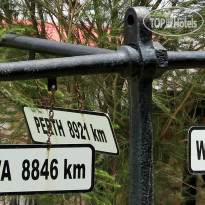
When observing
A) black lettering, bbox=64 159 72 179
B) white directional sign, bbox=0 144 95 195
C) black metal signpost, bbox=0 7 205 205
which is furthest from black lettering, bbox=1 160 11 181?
black metal signpost, bbox=0 7 205 205

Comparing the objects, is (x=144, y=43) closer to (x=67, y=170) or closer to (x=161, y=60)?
(x=161, y=60)

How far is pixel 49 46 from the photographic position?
206 centimetres

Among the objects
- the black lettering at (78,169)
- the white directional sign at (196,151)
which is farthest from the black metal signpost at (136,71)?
the white directional sign at (196,151)

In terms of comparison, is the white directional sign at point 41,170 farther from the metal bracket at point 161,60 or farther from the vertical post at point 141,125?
the metal bracket at point 161,60

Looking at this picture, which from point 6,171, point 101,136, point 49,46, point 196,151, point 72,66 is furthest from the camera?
point 101,136

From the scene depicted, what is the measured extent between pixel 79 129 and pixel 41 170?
2.00ft

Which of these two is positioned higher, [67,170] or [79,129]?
[79,129]

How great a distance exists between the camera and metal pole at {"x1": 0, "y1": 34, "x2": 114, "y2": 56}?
6.02 ft

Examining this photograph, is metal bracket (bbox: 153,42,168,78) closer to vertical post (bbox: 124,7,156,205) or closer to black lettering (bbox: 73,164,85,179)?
vertical post (bbox: 124,7,156,205)

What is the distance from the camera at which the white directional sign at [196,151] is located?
1782mm

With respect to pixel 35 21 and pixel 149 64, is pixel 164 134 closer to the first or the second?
pixel 35 21

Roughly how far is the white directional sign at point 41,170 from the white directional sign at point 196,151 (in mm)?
388

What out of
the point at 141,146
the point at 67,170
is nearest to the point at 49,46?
the point at 67,170

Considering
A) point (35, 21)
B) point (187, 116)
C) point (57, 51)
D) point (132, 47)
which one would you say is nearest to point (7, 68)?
point (132, 47)
